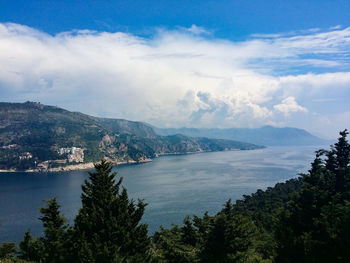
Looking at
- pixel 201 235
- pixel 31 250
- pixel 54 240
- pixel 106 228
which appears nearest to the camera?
pixel 106 228

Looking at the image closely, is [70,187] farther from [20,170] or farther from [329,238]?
[329,238]

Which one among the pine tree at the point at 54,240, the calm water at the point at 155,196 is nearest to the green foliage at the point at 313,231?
the pine tree at the point at 54,240

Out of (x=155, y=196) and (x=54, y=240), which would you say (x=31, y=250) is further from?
(x=155, y=196)

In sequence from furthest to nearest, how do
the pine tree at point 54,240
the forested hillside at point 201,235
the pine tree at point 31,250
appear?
1. the pine tree at point 31,250
2. the pine tree at point 54,240
3. the forested hillside at point 201,235

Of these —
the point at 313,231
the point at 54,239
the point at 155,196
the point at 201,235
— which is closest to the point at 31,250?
the point at 54,239

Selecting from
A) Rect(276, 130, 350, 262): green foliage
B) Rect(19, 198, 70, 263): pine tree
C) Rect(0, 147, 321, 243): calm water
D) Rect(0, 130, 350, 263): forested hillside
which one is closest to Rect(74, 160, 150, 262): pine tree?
Rect(0, 130, 350, 263): forested hillside

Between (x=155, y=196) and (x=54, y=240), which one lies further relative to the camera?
(x=155, y=196)

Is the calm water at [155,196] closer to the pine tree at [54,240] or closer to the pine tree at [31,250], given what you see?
the pine tree at [31,250]

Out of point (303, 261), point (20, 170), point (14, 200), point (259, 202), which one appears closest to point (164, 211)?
point (259, 202)

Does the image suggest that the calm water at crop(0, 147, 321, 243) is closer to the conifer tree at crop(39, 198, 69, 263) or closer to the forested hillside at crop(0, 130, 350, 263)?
the conifer tree at crop(39, 198, 69, 263)

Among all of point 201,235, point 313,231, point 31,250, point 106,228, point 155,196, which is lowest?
point 155,196
